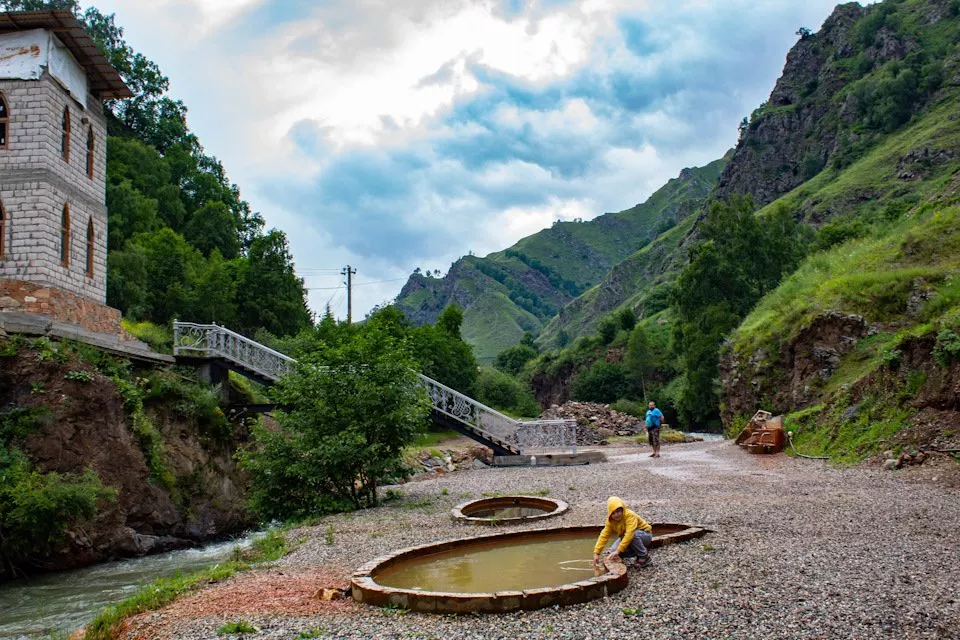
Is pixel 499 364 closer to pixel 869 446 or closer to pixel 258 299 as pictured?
pixel 258 299

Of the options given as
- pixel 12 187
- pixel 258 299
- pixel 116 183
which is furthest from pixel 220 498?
pixel 116 183

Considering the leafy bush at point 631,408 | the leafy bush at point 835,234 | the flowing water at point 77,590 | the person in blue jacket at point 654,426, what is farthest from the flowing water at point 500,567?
the leafy bush at point 631,408

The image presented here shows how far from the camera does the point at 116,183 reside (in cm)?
4853

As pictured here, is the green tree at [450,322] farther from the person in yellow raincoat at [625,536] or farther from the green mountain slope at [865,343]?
the person in yellow raincoat at [625,536]

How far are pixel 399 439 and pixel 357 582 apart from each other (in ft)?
28.4

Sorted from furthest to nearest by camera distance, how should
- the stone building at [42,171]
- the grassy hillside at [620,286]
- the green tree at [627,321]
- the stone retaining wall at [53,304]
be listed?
the grassy hillside at [620,286], the green tree at [627,321], the stone building at [42,171], the stone retaining wall at [53,304]

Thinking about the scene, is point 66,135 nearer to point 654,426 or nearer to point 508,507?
point 508,507

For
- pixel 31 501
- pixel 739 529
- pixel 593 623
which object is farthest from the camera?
pixel 31 501

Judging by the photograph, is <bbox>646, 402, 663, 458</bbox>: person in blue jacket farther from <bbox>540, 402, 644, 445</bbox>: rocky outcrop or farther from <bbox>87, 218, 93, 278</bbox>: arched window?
<bbox>540, 402, 644, 445</bbox>: rocky outcrop

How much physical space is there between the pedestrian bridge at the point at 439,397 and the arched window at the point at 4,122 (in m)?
6.85

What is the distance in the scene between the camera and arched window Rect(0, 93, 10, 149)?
18.6 meters

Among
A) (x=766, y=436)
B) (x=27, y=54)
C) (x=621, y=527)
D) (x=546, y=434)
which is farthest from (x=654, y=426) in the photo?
(x=27, y=54)

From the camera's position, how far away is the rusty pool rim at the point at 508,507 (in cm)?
1237

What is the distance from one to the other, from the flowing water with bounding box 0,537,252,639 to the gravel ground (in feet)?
8.05
